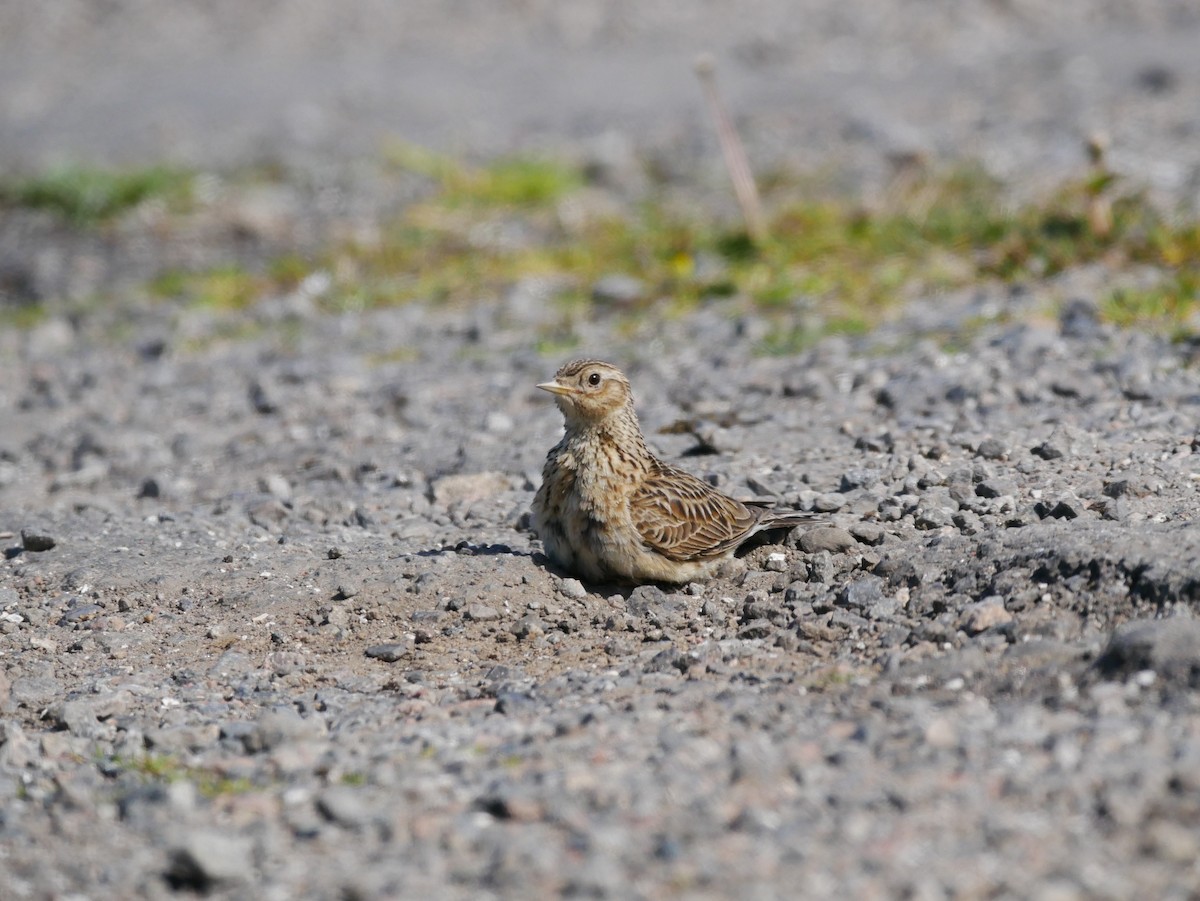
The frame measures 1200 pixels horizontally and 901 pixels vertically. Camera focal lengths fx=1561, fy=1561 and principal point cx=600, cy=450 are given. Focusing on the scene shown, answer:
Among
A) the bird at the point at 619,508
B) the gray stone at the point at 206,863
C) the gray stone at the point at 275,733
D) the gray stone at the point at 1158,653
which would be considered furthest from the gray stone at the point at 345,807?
the gray stone at the point at 1158,653

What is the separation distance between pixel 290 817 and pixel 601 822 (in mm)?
972

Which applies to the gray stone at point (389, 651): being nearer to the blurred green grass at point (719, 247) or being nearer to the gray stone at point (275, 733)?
the gray stone at point (275, 733)

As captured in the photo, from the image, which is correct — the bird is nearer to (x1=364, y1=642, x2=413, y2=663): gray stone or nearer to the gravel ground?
the gravel ground

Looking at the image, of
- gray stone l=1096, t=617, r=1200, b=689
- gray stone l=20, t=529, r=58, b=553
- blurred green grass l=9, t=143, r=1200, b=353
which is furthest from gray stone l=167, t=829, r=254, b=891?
blurred green grass l=9, t=143, r=1200, b=353

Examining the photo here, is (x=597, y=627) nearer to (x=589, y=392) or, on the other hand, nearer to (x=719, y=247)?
(x=589, y=392)

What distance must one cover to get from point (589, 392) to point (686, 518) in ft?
2.43

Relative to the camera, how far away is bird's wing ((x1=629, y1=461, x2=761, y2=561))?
6.76 m

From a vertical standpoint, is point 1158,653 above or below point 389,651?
above

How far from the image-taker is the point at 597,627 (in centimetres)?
649

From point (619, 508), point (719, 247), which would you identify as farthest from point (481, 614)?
point (719, 247)

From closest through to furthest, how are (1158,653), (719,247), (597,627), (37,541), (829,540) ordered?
(1158,653), (597,627), (829,540), (37,541), (719,247)

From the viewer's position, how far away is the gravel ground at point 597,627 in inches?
174

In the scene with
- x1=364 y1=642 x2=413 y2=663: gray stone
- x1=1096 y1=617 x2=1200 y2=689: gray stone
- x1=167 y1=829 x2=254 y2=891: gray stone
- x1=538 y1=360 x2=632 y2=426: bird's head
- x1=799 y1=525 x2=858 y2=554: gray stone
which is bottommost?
x1=364 y1=642 x2=413 y2=663: gray stone

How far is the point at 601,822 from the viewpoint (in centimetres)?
452
